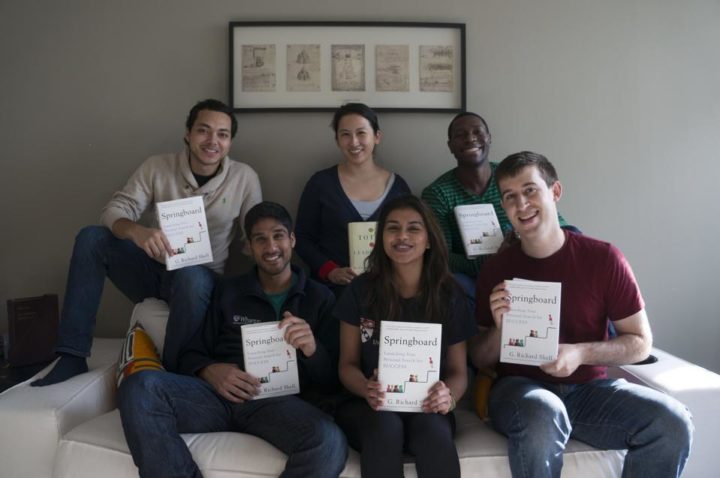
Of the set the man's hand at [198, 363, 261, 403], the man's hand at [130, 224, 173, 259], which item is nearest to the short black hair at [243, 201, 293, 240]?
the man's hand at [130, 224, 173, 259]

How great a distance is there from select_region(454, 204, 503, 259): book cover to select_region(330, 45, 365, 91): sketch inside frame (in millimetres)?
949

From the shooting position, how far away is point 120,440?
1.86 meters

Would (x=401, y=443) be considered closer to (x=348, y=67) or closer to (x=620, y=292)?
(x=620, y=292)

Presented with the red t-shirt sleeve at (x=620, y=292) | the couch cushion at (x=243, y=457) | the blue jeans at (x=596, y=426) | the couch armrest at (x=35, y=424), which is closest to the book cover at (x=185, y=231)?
the couch armrest at (x=35, y=424)

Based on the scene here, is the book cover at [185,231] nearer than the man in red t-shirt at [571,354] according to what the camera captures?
No

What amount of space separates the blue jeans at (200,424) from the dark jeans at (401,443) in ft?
0.30

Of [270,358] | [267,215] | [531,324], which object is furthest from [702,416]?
[267,215]

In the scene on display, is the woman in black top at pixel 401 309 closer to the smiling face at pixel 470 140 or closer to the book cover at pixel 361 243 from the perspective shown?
the book cover at pixel 361 243

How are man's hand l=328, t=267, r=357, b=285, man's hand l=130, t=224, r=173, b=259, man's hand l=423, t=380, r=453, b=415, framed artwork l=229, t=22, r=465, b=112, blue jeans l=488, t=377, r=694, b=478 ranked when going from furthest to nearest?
1. framed artwork l=229, t=22, r=465, b=112
2. man's hand l=328, t=267, r=357, b=285
3. man's hand l=130, t=224, r=173, b=259
4. man's hand l=423, t=380, r=453, b=415
5. blue jeans l=488, t=377, r=694, b=478

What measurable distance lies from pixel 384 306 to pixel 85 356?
4.24 ft

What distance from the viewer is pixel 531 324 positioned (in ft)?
6.02

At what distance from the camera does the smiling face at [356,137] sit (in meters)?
Result: 2.69

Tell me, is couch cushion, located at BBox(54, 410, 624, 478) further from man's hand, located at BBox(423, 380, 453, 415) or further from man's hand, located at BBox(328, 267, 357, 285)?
man's hand, located at BBox(328, 267, 357, 285)

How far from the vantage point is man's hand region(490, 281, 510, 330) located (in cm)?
185
